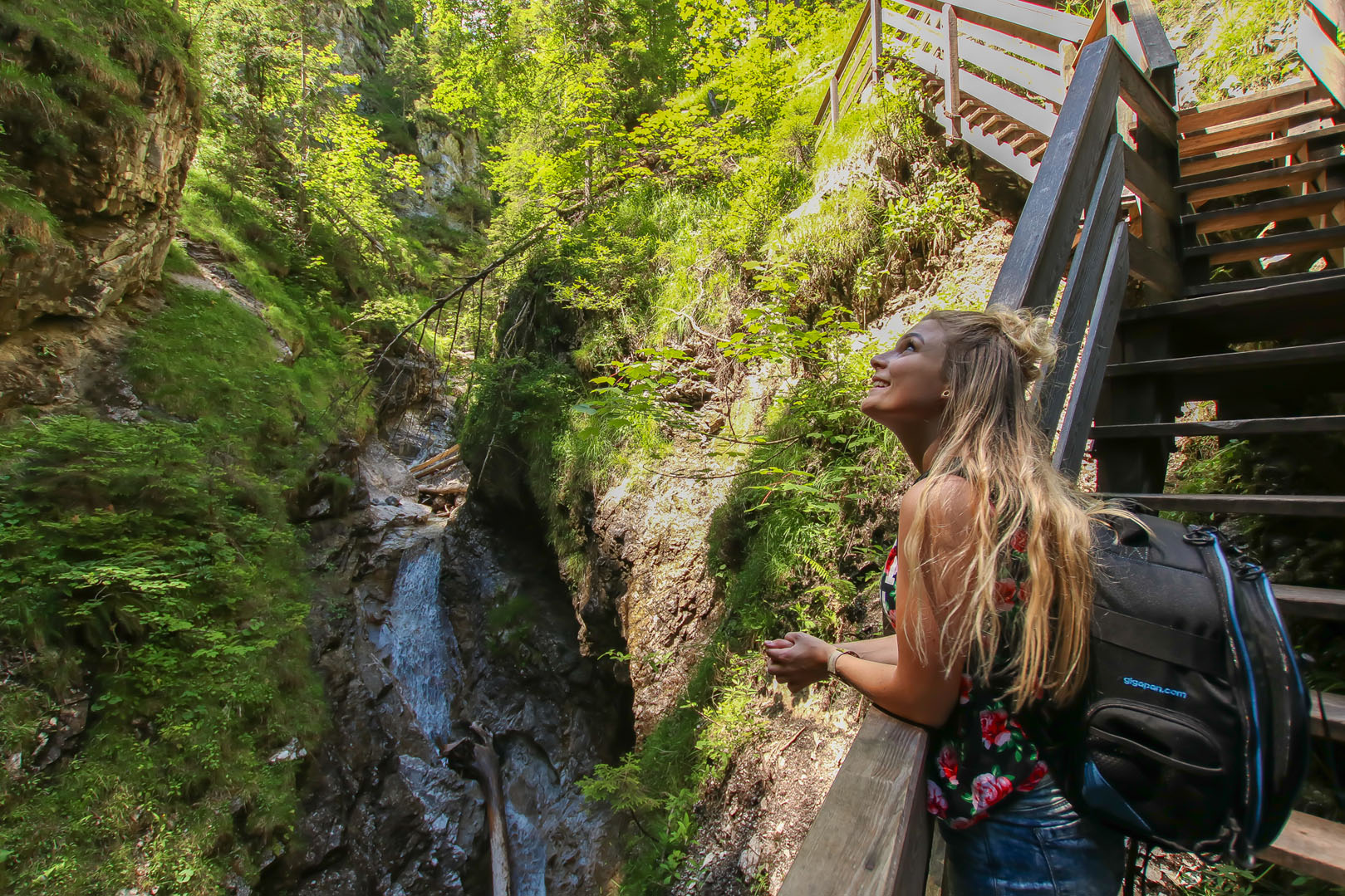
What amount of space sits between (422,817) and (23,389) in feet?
24.0

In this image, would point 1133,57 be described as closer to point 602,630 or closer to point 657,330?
point 657,330

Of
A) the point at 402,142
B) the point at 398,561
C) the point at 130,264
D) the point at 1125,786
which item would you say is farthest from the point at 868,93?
the point at 402,142

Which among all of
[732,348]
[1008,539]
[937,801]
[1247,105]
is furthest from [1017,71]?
[937,801]

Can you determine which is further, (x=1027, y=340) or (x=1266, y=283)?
(x=1266, y=283)

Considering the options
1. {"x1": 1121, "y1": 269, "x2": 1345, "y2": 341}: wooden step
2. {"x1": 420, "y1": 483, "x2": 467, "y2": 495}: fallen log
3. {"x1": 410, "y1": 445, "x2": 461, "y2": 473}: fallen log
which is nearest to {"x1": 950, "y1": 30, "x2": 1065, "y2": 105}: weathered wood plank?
{"x1": 1121, "y1": 269, "x2": 1345, "y2": 341}: wooden step

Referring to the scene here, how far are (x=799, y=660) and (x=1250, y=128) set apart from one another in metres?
4.84

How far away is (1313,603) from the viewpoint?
158 cm

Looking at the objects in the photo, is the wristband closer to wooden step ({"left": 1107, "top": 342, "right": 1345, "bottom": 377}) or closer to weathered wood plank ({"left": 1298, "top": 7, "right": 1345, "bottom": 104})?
wooden step ({"left": 1107, "top": 342, "right": 1345, "bottom": 377})

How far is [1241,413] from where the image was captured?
111 inches

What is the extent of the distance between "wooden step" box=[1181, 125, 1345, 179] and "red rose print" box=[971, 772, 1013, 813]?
436 cm

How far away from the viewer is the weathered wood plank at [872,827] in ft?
2.96

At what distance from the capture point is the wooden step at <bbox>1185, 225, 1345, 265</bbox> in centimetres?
285

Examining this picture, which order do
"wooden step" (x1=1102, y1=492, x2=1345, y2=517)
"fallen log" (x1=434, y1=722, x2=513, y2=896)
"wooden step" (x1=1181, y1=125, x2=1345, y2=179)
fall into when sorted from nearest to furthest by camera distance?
"wooden step" (x1=1102, y1=492, x2=1345, y2=517) → "wooden step" (x1=1181, y1=125, x2=1345, y2=179) → "fallen log" (x1=434, y1=722, x2=513, y2=896)

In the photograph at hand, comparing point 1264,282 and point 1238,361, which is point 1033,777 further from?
point 1264,282
